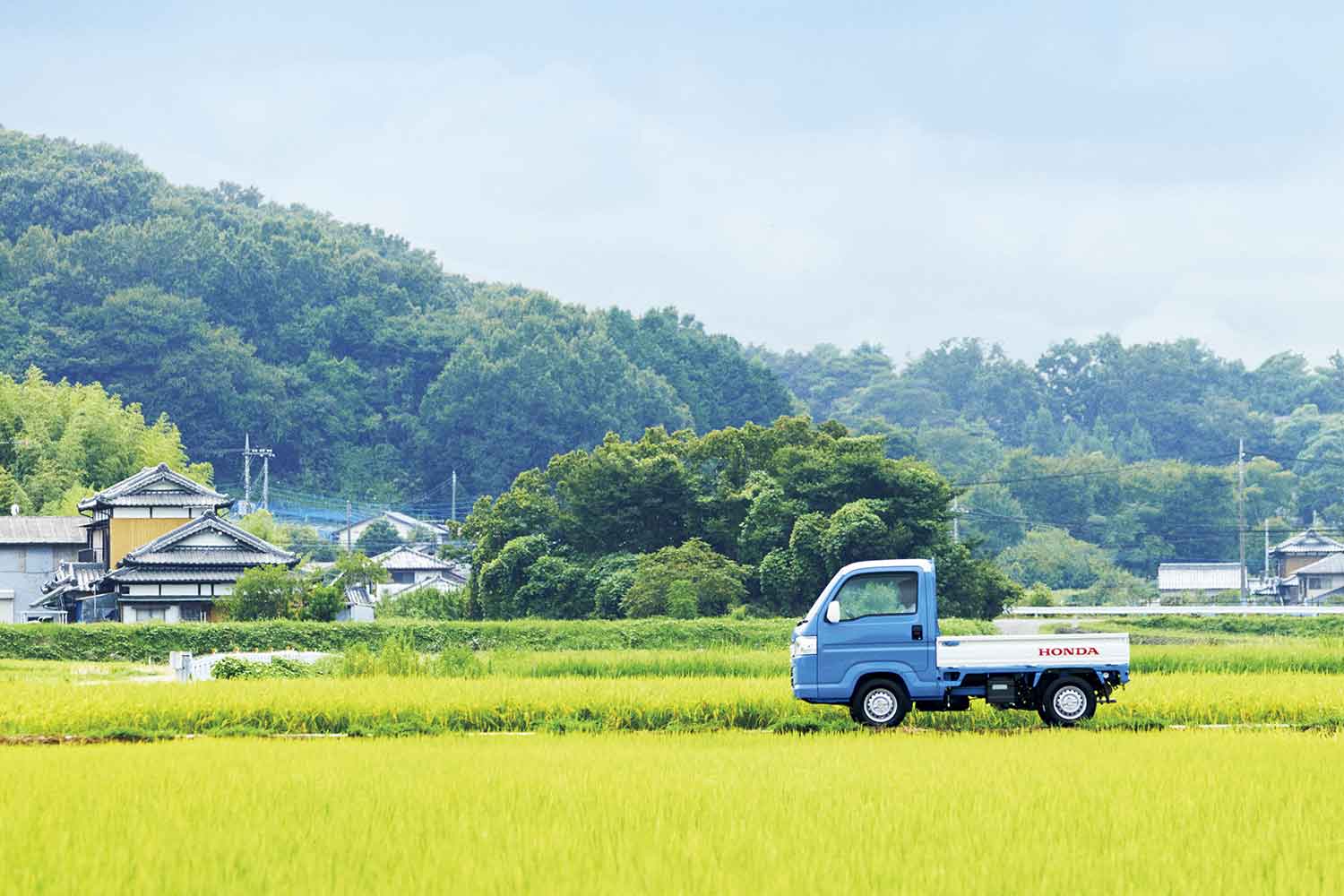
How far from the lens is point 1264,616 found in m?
51.9

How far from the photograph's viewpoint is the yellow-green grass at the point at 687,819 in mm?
9055

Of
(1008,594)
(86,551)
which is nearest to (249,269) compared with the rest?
(86,551)

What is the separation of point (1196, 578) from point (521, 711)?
66.3 metres

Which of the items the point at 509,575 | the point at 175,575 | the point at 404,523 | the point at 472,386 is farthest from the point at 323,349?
the point at 175,575

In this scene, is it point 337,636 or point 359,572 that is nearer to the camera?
Result: point 337,636

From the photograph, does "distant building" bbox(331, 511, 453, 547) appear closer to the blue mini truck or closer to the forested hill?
the forested hill

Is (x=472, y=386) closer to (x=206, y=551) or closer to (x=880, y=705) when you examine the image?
(x=206, y=551)

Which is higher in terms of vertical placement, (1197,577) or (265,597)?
(265,597)

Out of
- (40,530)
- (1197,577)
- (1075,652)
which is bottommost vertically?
(1197,577)

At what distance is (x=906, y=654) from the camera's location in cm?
1769

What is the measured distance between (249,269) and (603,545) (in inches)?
2610

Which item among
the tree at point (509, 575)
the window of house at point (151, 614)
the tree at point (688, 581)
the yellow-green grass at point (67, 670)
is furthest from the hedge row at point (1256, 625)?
Result: the yellow-green grass at point (67, 670)

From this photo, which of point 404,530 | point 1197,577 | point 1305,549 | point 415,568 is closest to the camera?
point 415,568

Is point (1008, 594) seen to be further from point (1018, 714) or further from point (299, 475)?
point (299, 475)
